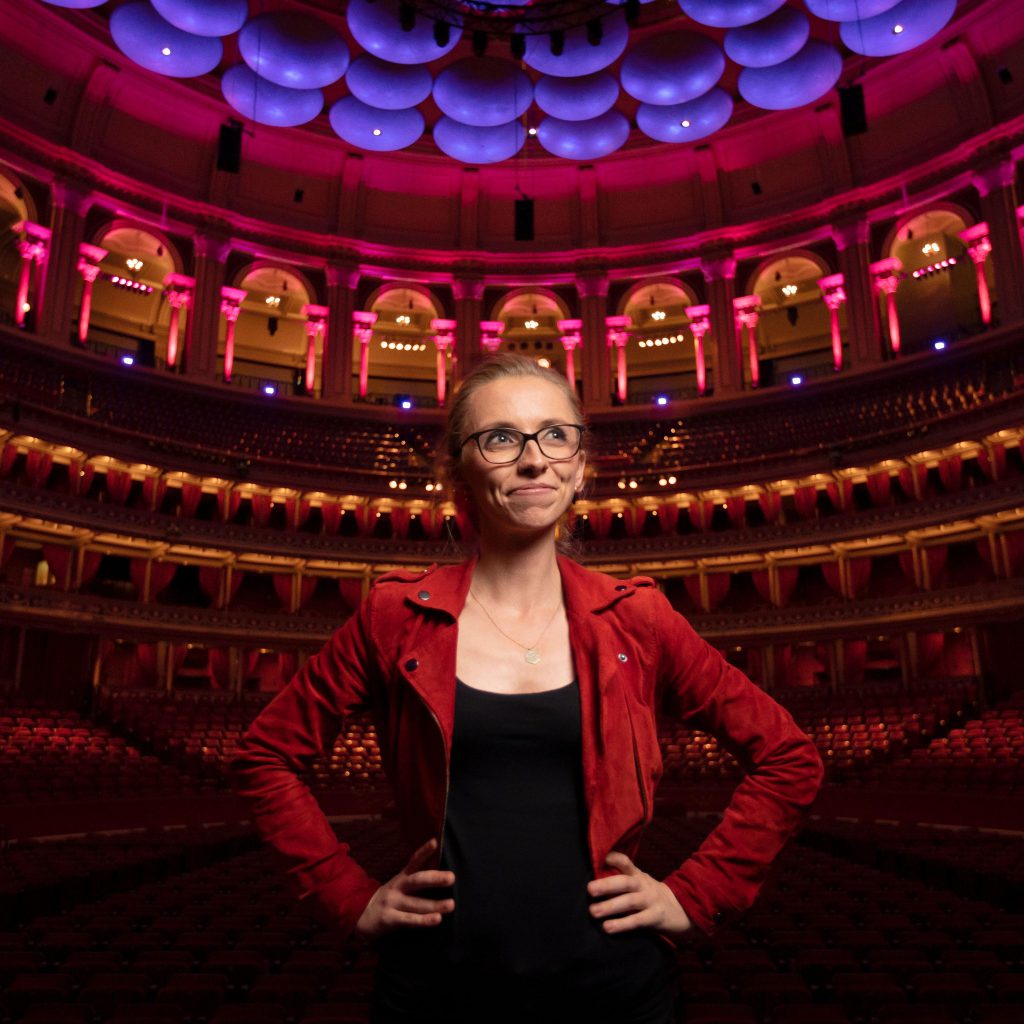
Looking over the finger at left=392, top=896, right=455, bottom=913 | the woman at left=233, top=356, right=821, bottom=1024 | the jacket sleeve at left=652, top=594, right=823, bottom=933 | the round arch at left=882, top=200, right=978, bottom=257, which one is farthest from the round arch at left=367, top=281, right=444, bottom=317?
the finger at left=392, top=896, right=455, bottom=913

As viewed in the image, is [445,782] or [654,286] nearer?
[445,782]

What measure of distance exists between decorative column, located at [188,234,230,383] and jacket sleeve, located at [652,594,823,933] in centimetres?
2652

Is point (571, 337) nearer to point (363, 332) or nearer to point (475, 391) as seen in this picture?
point (363, 332)

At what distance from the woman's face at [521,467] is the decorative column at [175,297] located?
26.9 m

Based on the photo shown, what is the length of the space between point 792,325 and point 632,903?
3258 cm

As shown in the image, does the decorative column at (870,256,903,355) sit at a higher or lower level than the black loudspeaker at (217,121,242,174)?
lower

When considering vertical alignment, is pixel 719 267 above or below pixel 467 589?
above

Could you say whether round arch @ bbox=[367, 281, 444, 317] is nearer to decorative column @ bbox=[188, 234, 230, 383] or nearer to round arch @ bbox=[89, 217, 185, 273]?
decorative column @ bbox=[188, 234, 230, 383]

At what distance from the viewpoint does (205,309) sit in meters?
27.3

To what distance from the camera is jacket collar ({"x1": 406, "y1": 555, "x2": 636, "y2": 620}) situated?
1.93 m

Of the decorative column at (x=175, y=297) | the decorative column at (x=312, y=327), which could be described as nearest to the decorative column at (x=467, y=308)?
the decorative column at (x=312, y=327)

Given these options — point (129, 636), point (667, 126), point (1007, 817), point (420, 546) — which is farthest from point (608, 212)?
point (1007, 817)

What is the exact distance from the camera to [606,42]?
18.3 metres

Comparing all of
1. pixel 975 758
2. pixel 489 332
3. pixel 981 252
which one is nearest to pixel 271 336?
Answer: pixel 489 332
